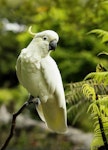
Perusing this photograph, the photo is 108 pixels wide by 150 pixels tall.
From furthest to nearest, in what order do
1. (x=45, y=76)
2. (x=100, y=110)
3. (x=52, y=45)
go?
1. (x=100, y=110)
2. (x=45, y=76)
3. (x=52, y=45)

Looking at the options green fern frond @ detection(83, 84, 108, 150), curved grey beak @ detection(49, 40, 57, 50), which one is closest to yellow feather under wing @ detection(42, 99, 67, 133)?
green fern frond @ detection(83, 84, 108, 150)

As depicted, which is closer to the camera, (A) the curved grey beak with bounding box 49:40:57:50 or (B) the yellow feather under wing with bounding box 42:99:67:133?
(A) the curved grey beak with bounding box 49:40:57:50

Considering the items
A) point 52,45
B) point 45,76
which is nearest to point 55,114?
point 45,76

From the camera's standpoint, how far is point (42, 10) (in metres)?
11.4

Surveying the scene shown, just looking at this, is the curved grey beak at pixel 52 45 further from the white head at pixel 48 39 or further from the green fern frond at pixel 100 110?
the green fern frond at pixel 100 110

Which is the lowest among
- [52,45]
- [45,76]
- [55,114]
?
[55,114]

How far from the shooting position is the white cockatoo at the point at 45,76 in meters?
3.92

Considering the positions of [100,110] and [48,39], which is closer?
[48,39]

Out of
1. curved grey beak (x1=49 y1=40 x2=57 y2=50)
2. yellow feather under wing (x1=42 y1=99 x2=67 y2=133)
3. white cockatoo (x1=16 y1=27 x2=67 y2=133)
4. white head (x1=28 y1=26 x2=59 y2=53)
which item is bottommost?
yellow feather under wing (x1=42 y1=99 x2=67 y2=133)

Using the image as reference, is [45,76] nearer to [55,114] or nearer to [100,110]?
[55,114]

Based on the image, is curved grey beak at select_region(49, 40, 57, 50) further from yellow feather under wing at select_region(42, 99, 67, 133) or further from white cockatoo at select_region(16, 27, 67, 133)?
yellow feather under wing at select_region(42, 99, 67, 133)

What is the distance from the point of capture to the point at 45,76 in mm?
4027

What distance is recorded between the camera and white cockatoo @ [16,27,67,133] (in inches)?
154

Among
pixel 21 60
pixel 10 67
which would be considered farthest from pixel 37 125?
pixel 21 60
